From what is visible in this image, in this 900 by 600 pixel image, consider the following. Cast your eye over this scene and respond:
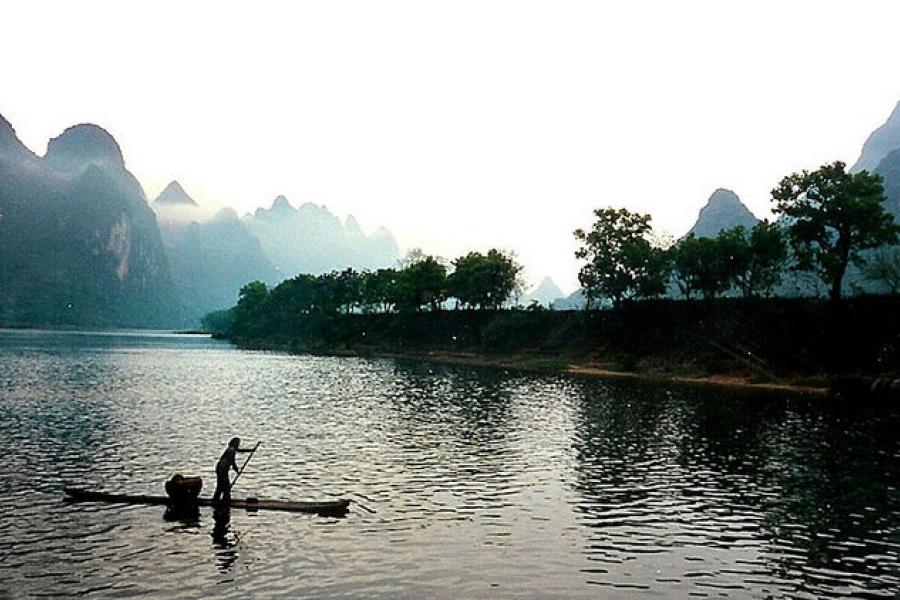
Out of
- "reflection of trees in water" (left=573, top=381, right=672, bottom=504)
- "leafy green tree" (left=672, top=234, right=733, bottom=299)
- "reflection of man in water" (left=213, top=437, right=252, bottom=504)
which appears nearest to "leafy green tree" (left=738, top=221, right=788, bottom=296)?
"leafy green tree" (left=672, top=234, right=733, bottom=299)

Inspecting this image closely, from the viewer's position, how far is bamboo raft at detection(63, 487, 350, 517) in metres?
25.4

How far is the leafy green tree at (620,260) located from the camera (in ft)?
400

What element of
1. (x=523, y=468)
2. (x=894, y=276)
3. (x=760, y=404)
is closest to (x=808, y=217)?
(x=894, y=276)

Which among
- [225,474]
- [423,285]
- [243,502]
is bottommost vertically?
[243,502]

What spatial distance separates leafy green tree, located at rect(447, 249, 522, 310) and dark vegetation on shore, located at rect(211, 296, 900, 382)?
4.71 m

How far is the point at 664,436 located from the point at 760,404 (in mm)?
25186

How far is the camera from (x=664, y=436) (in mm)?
45312

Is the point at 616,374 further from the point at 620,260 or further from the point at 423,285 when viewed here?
the point at 423,285

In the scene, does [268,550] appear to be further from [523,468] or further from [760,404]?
[760,404]

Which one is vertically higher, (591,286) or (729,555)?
(591,286)

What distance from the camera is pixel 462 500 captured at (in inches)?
1112

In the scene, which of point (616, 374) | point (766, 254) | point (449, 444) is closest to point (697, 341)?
point (616, 374)

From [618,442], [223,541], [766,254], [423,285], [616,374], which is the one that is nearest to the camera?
[223,541]

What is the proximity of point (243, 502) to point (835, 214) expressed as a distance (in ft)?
286
